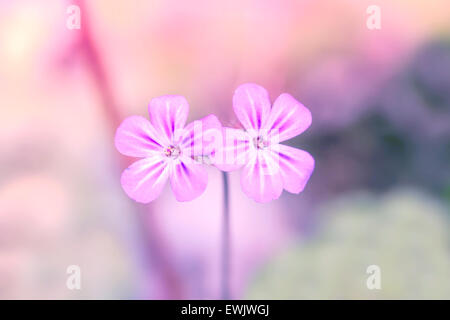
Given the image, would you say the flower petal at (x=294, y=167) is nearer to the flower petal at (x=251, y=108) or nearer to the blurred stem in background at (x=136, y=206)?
the flower petal at (x=251, y=108)

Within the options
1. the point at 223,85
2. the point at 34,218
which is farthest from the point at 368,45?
the point at 34,218

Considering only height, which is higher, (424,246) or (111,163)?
(111,163)

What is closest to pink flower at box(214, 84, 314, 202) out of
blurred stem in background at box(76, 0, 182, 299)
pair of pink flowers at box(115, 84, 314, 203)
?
pair of pink flowers at box(115, 84, 314, 203)

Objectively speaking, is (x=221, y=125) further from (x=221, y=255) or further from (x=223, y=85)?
(x=221, y=255)

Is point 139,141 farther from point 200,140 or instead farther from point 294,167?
point 294,167

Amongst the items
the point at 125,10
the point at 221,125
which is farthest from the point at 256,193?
the point at 125,10
